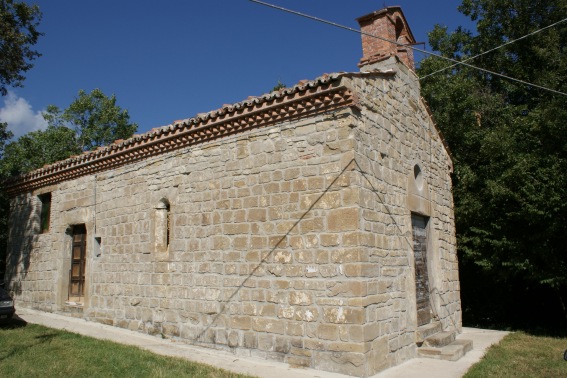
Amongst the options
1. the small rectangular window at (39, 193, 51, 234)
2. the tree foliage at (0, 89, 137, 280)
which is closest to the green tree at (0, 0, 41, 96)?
the small rectangular window at (39, 193, 51, 234)

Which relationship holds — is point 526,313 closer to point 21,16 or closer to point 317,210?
point 317,210

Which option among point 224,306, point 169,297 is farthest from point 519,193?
point 169,297

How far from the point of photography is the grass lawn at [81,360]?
593 centimetres

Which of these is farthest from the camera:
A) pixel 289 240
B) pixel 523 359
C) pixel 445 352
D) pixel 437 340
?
pixel 437 340

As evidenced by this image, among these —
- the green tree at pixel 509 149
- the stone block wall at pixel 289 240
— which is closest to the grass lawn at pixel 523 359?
the stone block wall at pixel 289 240

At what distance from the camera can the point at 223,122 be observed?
7.64 m

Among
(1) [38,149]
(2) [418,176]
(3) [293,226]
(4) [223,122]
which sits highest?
(1) [38,149]

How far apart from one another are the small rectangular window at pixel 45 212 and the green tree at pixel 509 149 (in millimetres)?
10909

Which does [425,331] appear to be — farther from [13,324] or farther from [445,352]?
[13,324]

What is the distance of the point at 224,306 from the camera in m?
7.36

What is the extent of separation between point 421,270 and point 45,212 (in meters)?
9.80

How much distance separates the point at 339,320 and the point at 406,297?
172 cm

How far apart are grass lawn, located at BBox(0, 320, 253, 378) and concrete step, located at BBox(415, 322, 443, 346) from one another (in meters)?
3.17

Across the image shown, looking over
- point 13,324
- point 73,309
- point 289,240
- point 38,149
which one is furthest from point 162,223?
point 38,149
